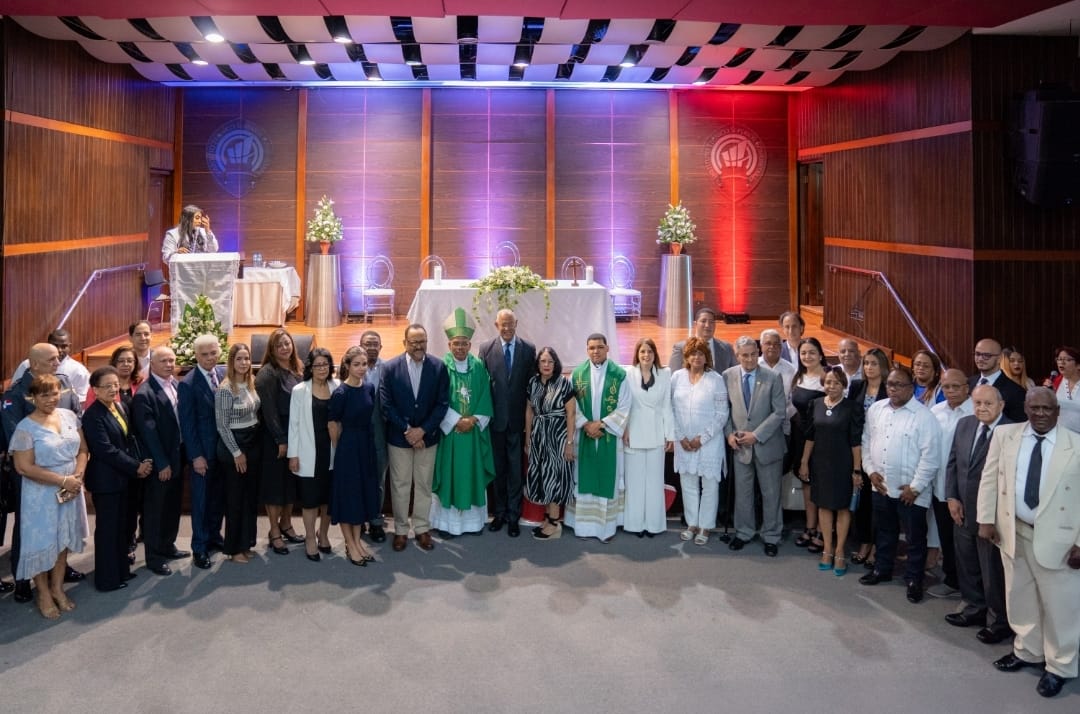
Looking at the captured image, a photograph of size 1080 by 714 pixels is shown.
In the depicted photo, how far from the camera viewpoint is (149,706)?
416 centimetres

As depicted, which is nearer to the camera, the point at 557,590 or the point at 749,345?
the point at 557,590

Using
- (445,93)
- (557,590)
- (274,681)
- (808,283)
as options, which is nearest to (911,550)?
(557,590)

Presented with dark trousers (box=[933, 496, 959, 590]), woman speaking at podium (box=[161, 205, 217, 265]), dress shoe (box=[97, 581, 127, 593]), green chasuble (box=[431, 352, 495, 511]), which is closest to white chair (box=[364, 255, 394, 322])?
woman speaking at podium (box=[161, 205, 217, 265])

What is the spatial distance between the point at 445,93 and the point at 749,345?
26.2 ft

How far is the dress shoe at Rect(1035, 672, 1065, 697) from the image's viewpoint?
4.30 meters

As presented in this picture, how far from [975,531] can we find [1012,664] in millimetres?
725

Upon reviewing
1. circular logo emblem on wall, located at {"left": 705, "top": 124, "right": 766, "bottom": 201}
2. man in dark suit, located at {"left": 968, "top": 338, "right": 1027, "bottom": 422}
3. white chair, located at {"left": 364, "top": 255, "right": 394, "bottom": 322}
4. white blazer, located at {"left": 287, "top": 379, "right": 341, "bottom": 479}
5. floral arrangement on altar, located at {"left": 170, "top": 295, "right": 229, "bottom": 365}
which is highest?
circular logo emblem on wall, located at {"left": 705, "top": 124, "right": 766, "bottom": 201}

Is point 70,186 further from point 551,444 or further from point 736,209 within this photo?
point 736,209

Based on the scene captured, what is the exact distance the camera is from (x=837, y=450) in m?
5.79

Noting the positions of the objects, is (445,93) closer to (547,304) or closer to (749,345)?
(547,304)

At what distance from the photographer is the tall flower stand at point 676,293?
1195cm

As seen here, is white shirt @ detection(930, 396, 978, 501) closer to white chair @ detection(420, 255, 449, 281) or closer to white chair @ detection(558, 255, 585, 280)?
white chair @ detection(558, 255, 585, 280)

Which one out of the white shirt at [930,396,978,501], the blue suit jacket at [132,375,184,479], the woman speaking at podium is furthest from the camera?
the woman speaking at podium

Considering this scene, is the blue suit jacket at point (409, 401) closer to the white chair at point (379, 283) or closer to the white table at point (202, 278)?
the white table at point (202, 278)
